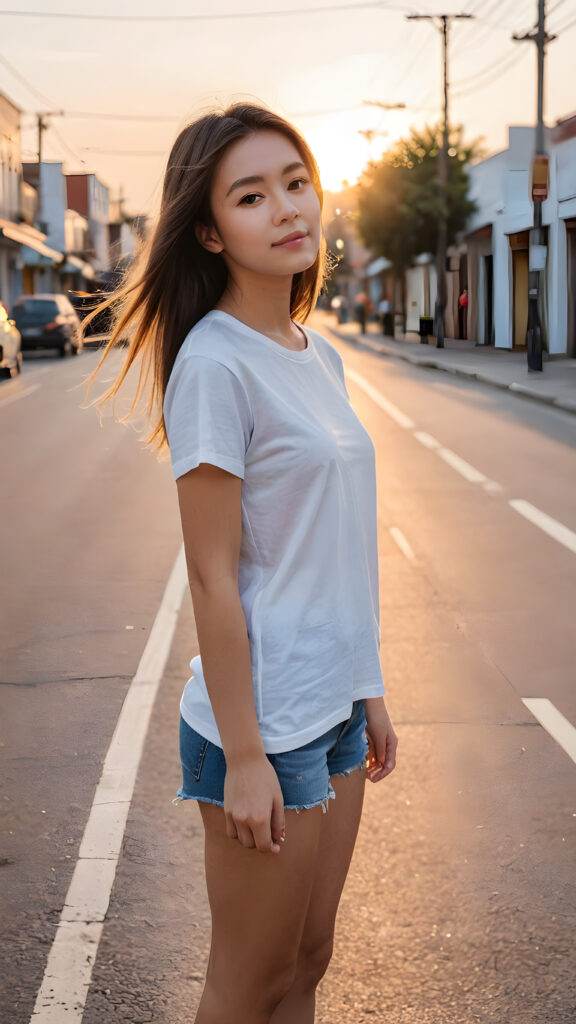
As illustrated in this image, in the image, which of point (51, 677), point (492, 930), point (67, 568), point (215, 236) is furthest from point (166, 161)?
point (67, 568)

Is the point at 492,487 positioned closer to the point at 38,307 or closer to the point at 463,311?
the point at 463,311

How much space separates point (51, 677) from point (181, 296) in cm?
427

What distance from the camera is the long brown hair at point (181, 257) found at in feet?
6.43

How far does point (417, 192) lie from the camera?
9695 millimetres

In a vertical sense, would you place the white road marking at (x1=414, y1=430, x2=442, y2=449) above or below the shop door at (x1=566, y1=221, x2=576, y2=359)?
below

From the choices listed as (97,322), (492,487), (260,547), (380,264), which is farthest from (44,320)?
(260,547)

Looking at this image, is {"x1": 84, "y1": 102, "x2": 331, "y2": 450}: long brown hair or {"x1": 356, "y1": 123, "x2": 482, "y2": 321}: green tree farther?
{"x1": 356, "y1": 123, "x2": 482, "y2": 321}: green tree

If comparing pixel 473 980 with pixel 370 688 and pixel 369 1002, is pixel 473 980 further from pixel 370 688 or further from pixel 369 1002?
pixel 370 688

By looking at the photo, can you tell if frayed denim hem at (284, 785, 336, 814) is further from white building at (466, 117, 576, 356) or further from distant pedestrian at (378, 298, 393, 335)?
distant pedestrian at (378, 298, 393, 335)

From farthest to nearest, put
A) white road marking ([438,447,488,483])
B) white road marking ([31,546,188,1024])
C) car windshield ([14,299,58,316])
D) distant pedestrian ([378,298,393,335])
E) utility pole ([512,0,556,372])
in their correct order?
car windshield ([14,299,58,316]) → utility pole ([512,0,556,372]) → distant pedestrian ([378,298,393,335]) → white road marking ([438,447,488,483]) → white road marking ([31,546,188,1024])

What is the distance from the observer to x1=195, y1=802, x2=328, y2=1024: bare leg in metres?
1.89

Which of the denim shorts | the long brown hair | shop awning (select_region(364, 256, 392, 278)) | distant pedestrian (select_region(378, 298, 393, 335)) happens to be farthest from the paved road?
distant pedestrian (select_region(378, 298, 393, 335))

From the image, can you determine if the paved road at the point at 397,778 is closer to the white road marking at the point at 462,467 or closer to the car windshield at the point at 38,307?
the white road marking at the point at 462,467

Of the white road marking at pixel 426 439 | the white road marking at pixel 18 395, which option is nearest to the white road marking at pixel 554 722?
the white road marking at pixel 426 439
